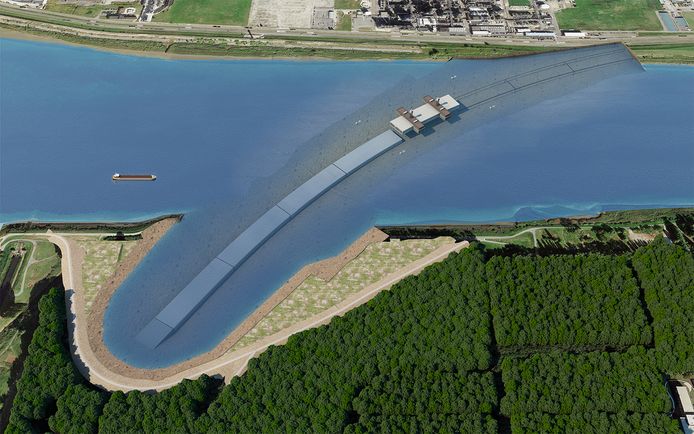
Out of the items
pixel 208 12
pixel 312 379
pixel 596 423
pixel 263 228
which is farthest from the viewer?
pixel 208 12

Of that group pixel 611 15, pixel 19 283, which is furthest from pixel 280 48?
pixel 611 15

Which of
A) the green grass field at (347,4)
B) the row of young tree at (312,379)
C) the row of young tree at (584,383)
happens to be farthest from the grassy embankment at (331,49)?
the row of young tree at (584,383)

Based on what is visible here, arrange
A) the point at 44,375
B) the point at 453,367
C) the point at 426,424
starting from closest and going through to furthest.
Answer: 1. the point at 426,424
2. the point at 44,375
3. the point at 453,367

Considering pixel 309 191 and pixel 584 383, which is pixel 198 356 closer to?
pixel 309 191

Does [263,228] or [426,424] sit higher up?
[263,228]

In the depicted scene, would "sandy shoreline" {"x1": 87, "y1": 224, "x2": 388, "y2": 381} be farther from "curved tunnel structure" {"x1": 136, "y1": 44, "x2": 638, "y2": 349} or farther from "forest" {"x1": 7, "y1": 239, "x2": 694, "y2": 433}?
"curved tunnel structure" {"x1": 136, "y1": 44, "x2": 638, "y2": 349}

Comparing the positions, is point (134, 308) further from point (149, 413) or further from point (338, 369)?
point (338, 369)
